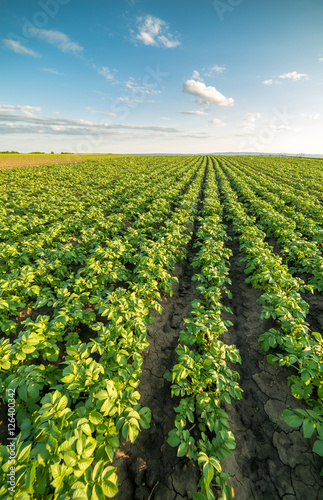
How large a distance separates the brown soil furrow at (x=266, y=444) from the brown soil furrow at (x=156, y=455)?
0.66m

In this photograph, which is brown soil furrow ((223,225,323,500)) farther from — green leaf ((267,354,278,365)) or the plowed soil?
green leaf ((267,354,278,365))

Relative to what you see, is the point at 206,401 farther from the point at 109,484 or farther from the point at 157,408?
the point at 109,484

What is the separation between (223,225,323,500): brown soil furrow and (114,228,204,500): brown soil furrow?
2.17ft

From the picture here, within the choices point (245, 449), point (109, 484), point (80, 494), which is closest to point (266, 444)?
point (245, 449)

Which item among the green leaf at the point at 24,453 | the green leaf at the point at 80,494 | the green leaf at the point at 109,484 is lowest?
the green leaf at the point at 109,484

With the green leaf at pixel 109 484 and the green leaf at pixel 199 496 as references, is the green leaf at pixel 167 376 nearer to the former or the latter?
the green leaf at pixel 199 496

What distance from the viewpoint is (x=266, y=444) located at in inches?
108

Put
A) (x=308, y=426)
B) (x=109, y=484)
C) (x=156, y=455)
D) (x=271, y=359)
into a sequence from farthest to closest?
(x=271, y=359), (x=156, y=455), (x=308, y=426), (x=109, y=484)

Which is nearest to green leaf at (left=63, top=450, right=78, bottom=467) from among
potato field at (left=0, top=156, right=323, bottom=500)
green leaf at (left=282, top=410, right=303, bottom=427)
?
potato field at (left=0, top=156, right=323, bottom=500)

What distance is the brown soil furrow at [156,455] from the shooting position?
235 cm

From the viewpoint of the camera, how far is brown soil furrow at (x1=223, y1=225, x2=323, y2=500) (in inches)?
93.0

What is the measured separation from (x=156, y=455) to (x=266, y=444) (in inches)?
63.1

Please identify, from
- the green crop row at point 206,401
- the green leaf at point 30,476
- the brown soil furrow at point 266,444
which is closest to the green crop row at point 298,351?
the brown soil furrow at point 266,444

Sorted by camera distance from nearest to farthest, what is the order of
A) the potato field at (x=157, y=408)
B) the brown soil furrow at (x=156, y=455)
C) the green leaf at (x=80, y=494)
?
the green leaf at (x=80, y=494), the potato field at (x=157, y=408), the brown soil furrow at (x=156, y=455)
